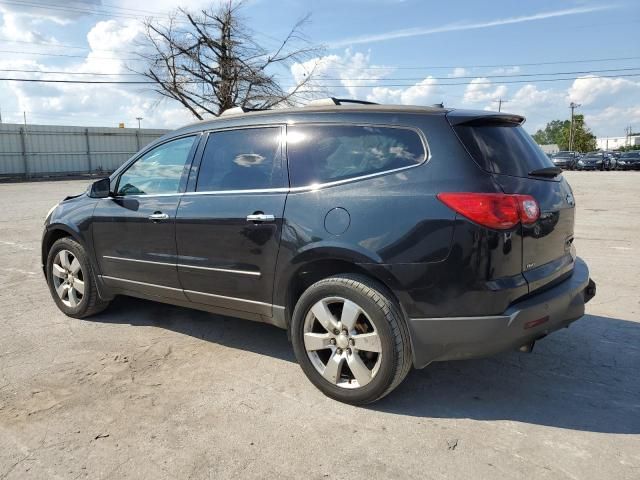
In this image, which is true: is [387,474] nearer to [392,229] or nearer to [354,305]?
[354,305]

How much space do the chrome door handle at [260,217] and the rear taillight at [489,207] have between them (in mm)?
1131

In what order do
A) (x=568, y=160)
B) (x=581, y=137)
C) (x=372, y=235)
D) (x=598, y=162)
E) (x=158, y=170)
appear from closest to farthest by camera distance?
(x=372, y=235)
(x=158, y=170)
(x=598, y=162)
(x=568, y=160)
(x=581, y=137)

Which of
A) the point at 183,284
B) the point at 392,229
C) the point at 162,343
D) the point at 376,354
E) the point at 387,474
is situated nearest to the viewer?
the point at 387,474

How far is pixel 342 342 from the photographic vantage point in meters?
3.25

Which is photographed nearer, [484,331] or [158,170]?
[484,331]

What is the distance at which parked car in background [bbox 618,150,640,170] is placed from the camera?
4153cm

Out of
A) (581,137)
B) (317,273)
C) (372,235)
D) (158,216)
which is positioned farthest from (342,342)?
(581,137)

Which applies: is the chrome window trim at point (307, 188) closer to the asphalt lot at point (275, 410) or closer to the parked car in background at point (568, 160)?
the asphalt lot at point (275, 410)

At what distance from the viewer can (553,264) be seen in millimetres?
3260

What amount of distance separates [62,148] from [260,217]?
35204mm

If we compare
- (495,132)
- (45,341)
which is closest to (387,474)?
(495,132)

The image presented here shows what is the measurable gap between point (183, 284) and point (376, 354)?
1682 millimetres

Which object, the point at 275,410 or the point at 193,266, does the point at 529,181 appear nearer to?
the point at 275,410

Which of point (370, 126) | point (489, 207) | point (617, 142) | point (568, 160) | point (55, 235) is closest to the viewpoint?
point (489, 207)
